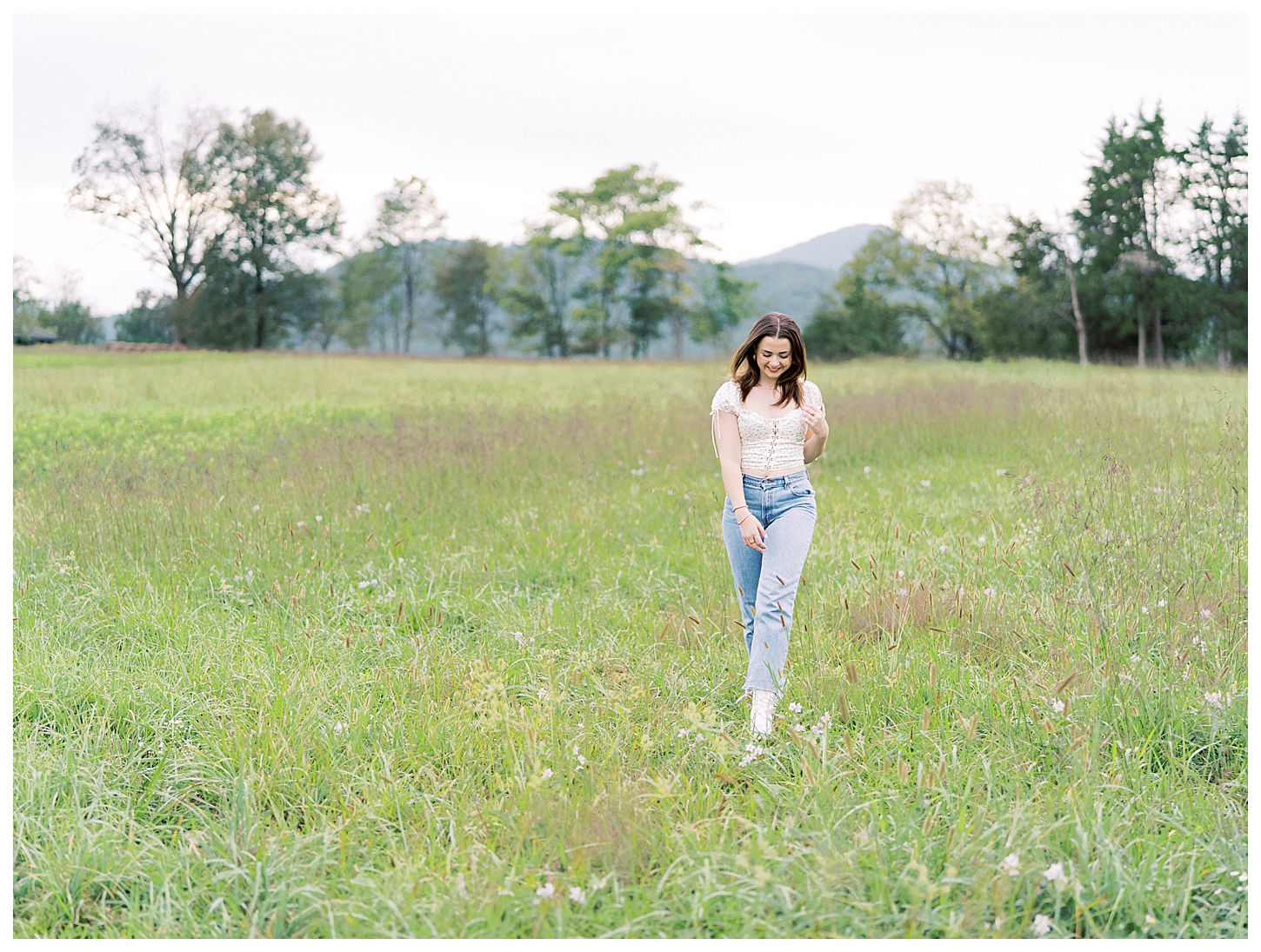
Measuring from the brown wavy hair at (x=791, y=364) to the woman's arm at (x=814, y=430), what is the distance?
85mm

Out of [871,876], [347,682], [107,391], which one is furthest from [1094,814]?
[107,391]

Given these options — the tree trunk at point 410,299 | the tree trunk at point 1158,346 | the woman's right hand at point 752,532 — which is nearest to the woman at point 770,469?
the woman's right hand at point 752,532

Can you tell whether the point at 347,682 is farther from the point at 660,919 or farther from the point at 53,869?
the point at 660,919

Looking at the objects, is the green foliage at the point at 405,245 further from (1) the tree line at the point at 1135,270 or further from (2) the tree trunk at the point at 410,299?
(1) the tree line at the point at 1135,270

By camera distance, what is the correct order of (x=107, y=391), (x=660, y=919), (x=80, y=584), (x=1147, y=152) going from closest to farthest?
(x=660, y=919), (x=80, y=584), (x=107, y=391), (x=1147, y=152)

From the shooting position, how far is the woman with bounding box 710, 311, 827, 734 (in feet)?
11.8

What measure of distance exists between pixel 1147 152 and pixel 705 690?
4755 cm

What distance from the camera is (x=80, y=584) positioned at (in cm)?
535

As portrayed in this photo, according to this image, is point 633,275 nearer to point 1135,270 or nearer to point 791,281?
point 1135,270

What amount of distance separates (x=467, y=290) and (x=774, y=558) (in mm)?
67263

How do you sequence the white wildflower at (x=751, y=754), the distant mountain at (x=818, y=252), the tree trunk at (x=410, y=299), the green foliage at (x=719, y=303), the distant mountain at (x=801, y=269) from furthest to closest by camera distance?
the distant mountain at (x=818, y=252)
the distant mountain at (x=801, y=269)
the tree trunk at (x=410, y=299)
the green foliage at (x=719, y=303)
the white wildflower at (x=751, y=754)

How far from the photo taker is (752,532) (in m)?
3.62

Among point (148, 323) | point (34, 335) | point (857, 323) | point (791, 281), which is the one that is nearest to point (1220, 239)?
point (857, 323)

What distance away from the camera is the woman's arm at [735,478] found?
362cm
